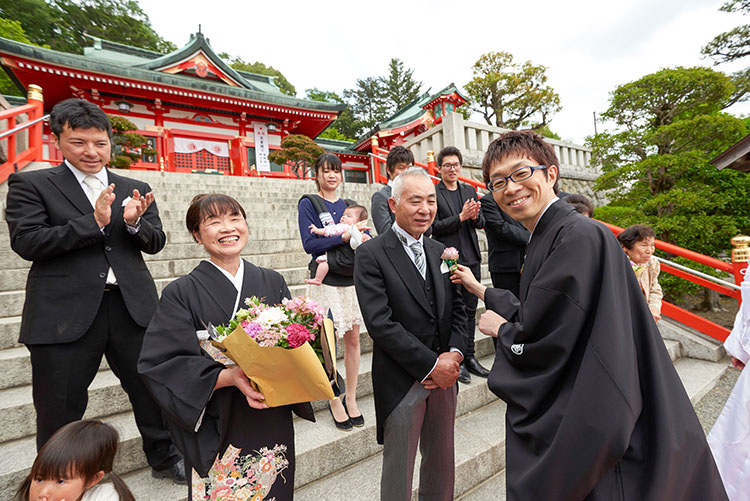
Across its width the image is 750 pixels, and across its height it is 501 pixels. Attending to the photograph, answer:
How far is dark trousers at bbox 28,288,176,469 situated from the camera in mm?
1840

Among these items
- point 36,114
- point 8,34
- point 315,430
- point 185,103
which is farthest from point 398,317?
point 8,34

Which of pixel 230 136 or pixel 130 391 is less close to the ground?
pixel 230 136

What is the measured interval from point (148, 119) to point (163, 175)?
243 inches

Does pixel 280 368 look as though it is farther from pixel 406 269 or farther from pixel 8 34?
pixel 8 34

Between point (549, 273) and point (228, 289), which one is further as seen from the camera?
point (228, 289)

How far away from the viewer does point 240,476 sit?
154 cm

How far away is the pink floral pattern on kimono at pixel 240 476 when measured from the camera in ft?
4.92

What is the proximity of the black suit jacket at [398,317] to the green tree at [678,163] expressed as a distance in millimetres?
6027

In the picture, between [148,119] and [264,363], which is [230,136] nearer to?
[148,119]

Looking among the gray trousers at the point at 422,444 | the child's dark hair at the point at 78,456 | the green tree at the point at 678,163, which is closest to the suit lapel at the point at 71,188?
the child's dark hair at the point at 78,456

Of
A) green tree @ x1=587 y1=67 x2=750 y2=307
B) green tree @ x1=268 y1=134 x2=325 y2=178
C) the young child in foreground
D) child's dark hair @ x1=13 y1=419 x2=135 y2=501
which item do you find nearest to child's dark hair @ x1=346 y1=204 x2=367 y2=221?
the young child in foreground

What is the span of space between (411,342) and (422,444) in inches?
27.9

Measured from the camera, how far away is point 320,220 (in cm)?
292

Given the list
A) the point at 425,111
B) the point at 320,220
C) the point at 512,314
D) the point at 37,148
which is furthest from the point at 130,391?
the point at 425,111
